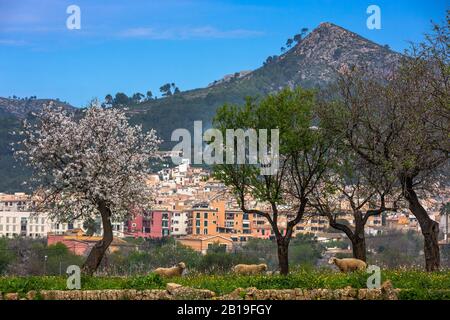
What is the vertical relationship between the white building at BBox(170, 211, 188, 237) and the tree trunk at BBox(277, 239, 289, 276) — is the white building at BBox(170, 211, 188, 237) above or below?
above

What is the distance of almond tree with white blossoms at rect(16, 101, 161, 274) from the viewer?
122 feet

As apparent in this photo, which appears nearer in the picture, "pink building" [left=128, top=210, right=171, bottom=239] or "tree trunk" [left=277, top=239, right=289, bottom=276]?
"tree trunk" [left=277, top=239, right=289, bottom=276]

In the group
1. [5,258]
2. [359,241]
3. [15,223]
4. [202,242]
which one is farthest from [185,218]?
[359,241]

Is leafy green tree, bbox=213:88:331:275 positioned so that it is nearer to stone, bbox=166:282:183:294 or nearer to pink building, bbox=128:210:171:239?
stone, bbox=166:282:183:294

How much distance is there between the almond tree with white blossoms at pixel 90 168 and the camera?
3722 centimetres

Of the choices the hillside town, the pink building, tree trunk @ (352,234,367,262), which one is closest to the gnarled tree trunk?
tree trunk @ (352,234,367,262)

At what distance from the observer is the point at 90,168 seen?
122 feet

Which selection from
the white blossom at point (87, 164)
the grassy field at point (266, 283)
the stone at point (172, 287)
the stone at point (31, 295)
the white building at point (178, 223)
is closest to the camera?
the stone at point (172, 287)

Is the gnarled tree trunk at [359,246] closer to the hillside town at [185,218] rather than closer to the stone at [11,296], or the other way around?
the stone at [11,296]

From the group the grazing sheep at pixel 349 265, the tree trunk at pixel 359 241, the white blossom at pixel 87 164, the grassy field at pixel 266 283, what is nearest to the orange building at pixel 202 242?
the white blossom at pixel 87 164

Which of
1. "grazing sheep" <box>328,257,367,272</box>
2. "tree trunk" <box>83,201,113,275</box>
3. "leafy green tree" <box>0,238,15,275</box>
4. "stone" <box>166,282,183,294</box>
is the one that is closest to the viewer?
"stone" <box>166,282,183,294</box>
